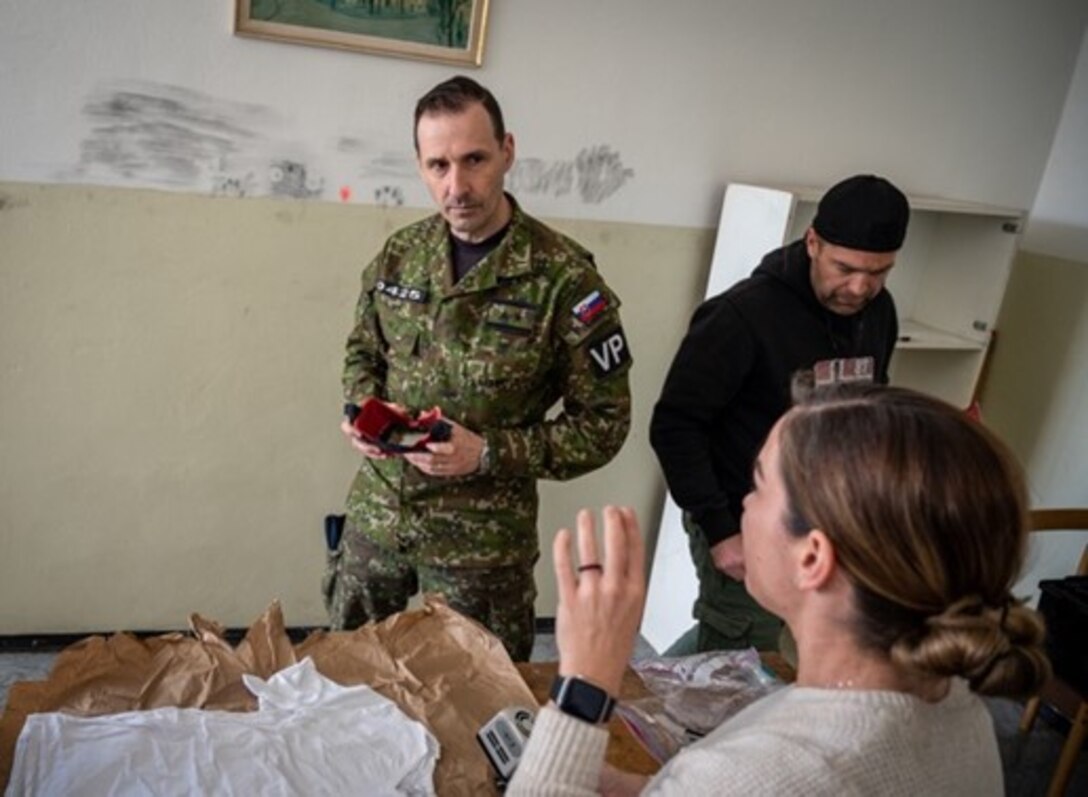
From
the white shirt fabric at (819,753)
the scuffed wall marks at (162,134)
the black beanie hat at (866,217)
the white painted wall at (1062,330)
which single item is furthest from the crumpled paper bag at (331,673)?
the white painted wall at (1062,330)

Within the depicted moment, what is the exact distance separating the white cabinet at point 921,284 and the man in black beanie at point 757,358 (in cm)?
61

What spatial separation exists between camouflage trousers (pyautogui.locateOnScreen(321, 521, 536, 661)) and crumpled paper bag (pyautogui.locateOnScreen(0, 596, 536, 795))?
0.44m

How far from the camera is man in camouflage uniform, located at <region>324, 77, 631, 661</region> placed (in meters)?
1.61

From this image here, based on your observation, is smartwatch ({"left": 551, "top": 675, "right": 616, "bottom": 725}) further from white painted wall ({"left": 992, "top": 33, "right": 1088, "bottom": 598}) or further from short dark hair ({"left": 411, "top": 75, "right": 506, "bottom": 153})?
white painted wall ({"left": 992, "top": 33, "right": 1088, "bottom": 598})

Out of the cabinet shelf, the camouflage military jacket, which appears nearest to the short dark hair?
the camouflage military jacket

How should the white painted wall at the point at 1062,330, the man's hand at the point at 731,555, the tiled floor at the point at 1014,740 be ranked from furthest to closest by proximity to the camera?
1. the white painted wall at the point at 1062,330
2. the tiled floor at the point at 1014,740
3. the man's hand at the point at 731,555

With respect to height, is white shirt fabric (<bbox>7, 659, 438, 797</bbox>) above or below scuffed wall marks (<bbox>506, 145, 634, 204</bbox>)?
below

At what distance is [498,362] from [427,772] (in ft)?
2.59

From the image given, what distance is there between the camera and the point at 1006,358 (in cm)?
317

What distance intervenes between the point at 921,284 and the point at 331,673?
261 centimetres

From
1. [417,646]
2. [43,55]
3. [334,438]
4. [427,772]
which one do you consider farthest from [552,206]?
[427,772]

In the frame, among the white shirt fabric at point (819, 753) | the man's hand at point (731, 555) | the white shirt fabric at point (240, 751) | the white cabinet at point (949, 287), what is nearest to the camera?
the white shirt fabric at point (819, 753)

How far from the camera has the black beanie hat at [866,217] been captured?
1.69 metres

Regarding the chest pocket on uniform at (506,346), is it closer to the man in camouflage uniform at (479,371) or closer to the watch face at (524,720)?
the man in camouflage uniform at (479,371)
